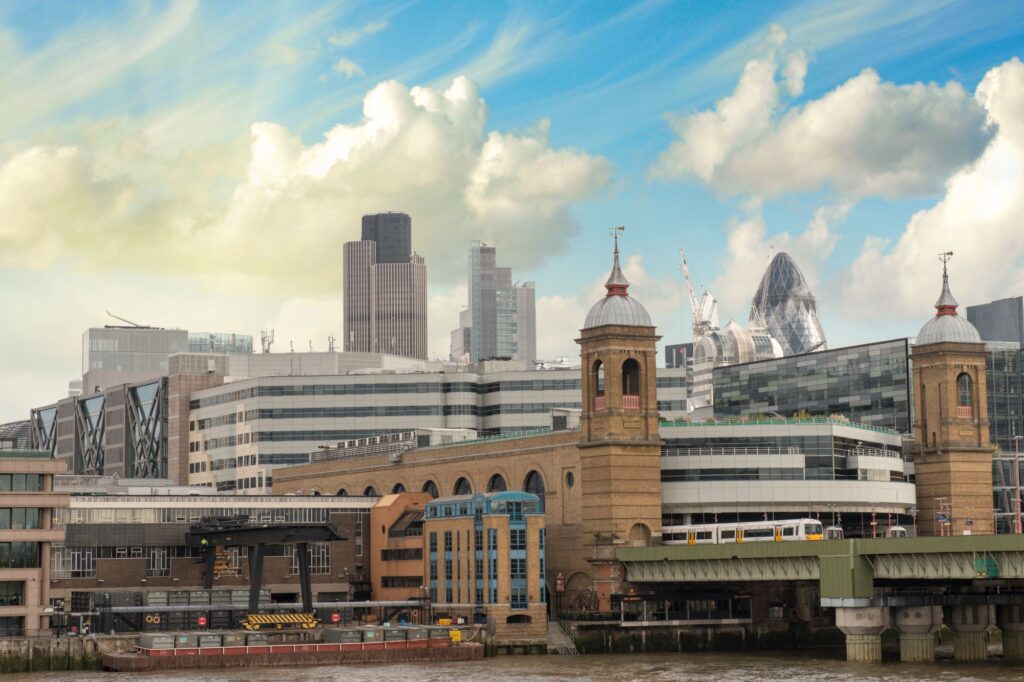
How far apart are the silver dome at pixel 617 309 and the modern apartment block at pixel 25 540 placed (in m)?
51.9

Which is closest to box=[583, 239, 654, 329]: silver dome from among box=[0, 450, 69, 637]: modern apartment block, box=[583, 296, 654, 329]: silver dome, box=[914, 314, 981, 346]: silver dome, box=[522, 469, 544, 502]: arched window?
box=[583, 296, 654, 329]: silver dome

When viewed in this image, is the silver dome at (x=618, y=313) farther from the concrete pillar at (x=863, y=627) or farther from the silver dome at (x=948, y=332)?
the concrete pillar at (x=863, y=627)

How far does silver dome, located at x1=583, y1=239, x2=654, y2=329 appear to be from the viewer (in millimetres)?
161250

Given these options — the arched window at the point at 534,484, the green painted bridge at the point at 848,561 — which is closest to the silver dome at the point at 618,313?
the arched window at the point at 534,484

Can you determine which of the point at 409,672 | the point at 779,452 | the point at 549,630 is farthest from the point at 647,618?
the point at 409,672

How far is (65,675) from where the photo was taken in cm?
12569

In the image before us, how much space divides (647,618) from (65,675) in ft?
171

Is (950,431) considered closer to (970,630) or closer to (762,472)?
(762,472)

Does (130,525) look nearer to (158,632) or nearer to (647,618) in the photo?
(158,632)

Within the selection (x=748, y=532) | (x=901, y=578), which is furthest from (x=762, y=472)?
(x=901, y=578)

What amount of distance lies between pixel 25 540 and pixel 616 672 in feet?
168

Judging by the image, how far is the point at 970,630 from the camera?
13738cm

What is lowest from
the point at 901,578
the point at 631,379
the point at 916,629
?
the point at 916,629

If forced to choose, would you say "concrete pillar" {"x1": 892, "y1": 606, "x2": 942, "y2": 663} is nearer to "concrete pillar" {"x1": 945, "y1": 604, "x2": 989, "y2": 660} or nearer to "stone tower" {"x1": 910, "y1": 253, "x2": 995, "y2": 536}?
"concrete pillar" {"x1": 945, "y1": 604, "x2": 989, "y2": 660}
